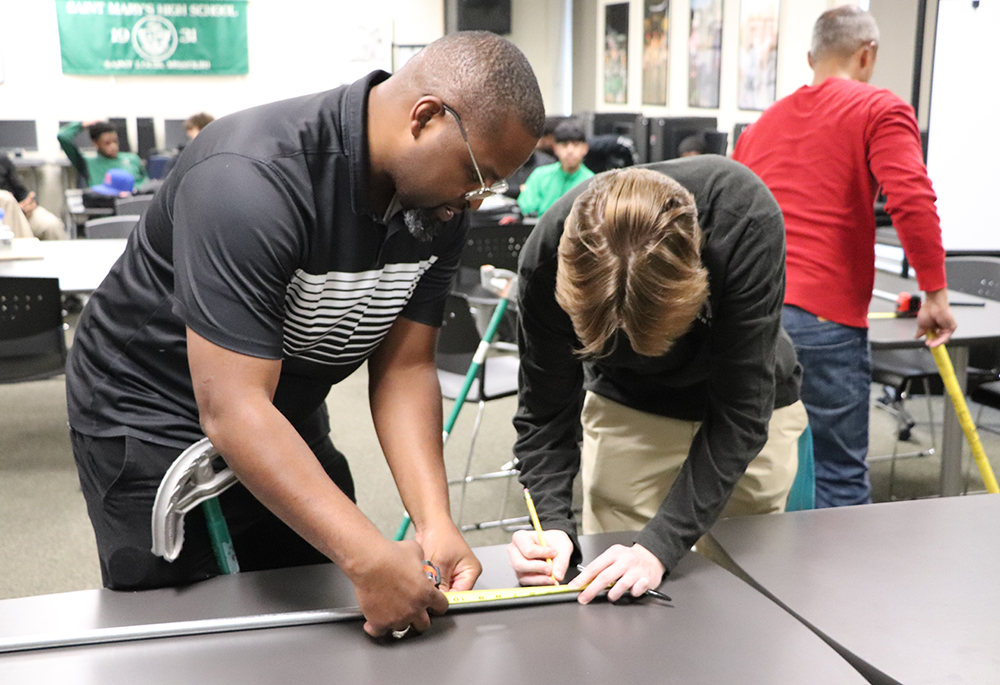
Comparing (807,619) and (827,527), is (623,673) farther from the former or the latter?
(827,527)

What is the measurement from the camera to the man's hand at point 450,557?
4.06ft

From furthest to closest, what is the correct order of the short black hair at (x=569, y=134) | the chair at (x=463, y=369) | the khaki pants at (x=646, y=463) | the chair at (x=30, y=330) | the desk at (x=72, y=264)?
1. the short black hair at (x=569, y=134)
2. the desk at (x=72, y=264)
3. the chair at (x=30, y=330)
4. the chair at (x=463, y=369)
5. the khaki pants at (x=646, y=463)

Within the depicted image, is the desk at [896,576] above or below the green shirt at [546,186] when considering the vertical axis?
below

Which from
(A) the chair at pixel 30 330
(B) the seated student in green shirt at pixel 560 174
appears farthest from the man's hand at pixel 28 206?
(B) the seated student in green shirt at pixel 560 174

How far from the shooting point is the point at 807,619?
1.15 meters

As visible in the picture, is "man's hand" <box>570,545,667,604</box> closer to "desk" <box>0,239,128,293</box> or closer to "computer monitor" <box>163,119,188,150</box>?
"desk" <box>0,239,128,293</box>

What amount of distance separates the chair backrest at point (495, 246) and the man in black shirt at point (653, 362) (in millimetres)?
2189

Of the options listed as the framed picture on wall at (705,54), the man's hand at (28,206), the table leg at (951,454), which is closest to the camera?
the table leg at (951,454)

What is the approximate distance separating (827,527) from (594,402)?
1.59 feet

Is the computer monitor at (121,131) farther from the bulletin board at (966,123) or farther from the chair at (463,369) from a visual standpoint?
the bulletin board at (966,123)

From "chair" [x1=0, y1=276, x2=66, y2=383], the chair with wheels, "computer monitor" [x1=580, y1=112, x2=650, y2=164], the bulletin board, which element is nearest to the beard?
the chair with wheels

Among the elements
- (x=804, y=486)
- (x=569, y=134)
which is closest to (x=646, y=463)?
(x=804, y=486)

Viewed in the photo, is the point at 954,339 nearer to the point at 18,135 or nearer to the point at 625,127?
the point at 625,127

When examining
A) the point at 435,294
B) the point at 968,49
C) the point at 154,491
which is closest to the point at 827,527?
the point at 435,294
